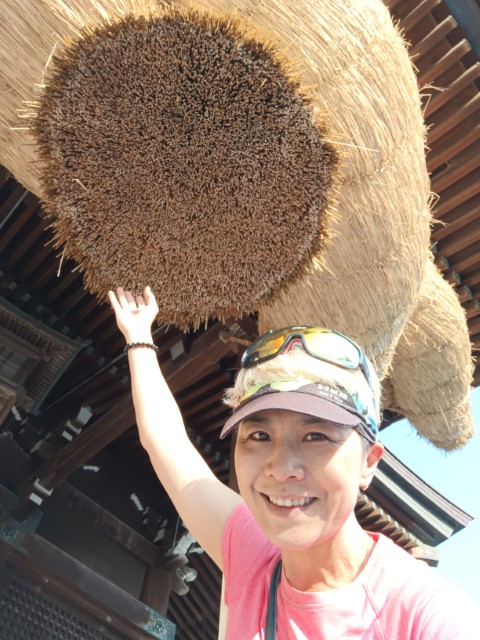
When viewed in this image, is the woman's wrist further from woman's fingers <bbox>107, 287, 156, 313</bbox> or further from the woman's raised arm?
woman's fingers <bbox>107, 287, 156, 313</bbox>

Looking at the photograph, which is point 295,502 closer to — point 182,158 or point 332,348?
point 332,348

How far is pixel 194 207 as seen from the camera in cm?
160

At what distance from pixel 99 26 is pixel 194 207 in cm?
49

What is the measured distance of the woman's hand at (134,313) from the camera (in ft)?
4.83

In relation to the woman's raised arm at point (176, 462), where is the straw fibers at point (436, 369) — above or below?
above

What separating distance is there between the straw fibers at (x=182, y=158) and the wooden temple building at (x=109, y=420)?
3.52ft

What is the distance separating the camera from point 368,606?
987 mm

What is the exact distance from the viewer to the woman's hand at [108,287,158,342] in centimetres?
147

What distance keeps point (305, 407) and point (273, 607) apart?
382mm

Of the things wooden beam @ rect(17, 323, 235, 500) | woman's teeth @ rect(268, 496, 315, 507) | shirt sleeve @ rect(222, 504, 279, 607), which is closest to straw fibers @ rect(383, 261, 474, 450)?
wooden beam @ rect(17, 323, 235, 500)

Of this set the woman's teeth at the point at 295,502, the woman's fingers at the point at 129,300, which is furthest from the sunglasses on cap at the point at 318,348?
the woman's fingers at the point at 129,300

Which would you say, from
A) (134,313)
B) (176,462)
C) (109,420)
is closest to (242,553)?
(176,462)

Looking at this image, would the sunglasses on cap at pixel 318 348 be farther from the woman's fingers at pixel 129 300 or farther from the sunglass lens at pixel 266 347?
the woman's fingers at pixel 129 300

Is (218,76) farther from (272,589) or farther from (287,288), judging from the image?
(272,589)
